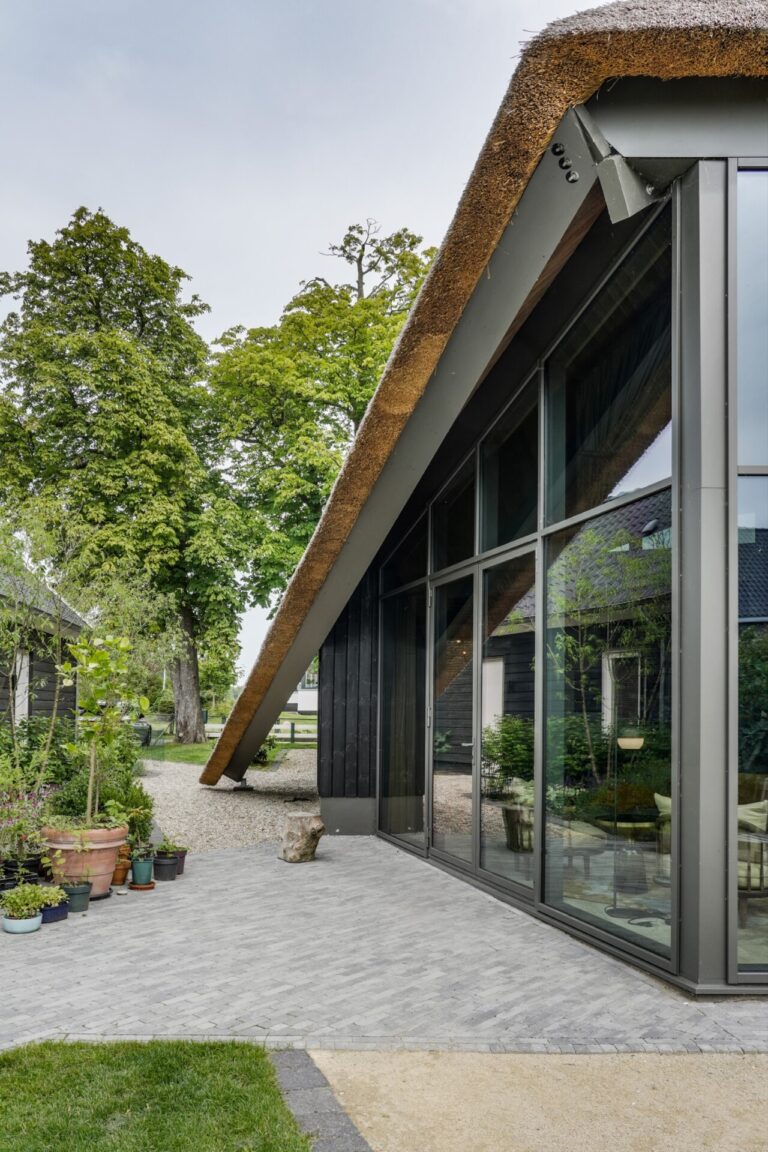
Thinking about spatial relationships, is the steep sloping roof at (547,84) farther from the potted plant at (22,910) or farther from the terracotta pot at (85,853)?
the potted plant at (22,910)

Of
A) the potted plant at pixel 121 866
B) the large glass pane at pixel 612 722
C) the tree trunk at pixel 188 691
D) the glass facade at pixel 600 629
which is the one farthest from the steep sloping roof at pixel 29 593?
the tree trunk at pixel 188 691

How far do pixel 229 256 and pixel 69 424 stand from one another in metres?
5.28

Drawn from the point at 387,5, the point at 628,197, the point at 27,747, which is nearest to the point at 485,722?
the point at 628,197

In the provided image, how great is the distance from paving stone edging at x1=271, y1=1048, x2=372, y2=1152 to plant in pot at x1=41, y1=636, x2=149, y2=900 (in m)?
3.03

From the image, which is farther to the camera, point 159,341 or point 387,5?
point 159,341

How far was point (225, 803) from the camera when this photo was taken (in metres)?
10.7

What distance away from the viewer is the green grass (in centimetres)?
257

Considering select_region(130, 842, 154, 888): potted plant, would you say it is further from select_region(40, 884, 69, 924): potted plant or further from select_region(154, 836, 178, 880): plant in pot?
select_region(40, 884, 69, 924): potted plant

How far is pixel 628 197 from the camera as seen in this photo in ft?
13.2

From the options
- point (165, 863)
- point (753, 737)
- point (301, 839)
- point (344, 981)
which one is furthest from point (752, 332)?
point (165, 863)

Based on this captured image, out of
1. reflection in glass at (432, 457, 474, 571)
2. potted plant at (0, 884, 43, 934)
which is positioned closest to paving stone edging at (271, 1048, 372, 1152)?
potted plant at (0, 884, 43, 934)

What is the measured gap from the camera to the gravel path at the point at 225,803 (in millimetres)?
8617

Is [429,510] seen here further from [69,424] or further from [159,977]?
[69,424]

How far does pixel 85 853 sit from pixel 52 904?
1.88ft
